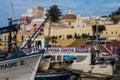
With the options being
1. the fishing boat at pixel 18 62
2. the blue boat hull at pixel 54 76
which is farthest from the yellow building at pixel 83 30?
the fishing boat at pixel 18 62

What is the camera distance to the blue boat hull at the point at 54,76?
21.2m

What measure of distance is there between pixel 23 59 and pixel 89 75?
6.11 m

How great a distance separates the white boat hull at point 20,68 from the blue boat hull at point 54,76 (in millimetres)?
1285

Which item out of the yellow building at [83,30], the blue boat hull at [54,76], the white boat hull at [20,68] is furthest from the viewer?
the yellow building at [83,30]

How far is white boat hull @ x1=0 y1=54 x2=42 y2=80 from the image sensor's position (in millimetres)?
19281

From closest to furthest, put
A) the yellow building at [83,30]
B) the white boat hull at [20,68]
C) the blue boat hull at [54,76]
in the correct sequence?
the white boat hull at [20,68] → the blue boat hull at [54,76] → the yellow building at [83,30]

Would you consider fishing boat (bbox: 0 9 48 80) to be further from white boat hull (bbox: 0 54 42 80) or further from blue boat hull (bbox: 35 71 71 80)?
blue boat hull (bbox: 35 71 71 80)

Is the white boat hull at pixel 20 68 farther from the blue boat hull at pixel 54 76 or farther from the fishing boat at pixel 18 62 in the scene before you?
the blue boat hull at pixel 54 76

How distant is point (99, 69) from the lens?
2483 cm

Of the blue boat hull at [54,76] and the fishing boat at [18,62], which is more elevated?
the fishing boat at [18,62]

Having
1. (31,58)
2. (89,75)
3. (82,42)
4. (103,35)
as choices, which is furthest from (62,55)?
(103,35)

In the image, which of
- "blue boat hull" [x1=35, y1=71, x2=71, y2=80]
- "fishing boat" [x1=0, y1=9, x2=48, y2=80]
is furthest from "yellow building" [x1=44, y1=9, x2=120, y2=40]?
"fishing boat" [x1=0, y1=9, x2=48, y2=80]

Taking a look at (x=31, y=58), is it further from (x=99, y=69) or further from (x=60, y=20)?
(x=60, y=20)

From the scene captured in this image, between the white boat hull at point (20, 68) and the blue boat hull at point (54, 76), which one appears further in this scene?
the blue boat hull at point (54, 76)
